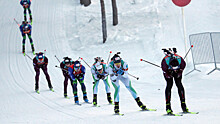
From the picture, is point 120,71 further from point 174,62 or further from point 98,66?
point 174,62

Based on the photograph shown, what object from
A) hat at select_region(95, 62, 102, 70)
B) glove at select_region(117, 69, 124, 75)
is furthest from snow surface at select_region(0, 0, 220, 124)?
hat at select_region(95, 62, 102, 70)

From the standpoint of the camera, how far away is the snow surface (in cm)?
1144

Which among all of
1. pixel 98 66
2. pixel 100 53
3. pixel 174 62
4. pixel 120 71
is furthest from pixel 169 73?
pixel 100 53

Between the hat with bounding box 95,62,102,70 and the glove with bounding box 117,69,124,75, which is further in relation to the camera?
the hat with bounding box 95,62,102,70

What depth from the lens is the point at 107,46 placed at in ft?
68.2

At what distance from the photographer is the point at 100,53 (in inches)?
795

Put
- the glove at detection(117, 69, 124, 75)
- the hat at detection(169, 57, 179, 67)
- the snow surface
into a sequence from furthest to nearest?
the snow surface, the glove at detection(117, 69, 124, 75), the hat at detection(169, 57, 179, 67)

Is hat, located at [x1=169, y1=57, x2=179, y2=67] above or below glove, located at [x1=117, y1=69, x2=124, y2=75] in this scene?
above

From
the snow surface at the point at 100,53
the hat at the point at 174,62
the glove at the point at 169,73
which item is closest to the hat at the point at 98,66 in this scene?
the snow surface at the point at 100,53

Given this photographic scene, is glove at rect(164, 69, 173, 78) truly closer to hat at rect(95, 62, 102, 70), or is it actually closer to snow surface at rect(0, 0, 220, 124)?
snow surface at rect(0, 0, 220, 124)

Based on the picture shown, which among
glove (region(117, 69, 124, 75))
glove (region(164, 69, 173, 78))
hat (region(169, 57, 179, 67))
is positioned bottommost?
glove (region(164, 69, 173, 78))

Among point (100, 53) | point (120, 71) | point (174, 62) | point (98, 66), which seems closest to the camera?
point (174, 62)

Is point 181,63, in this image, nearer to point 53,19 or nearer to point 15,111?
point 15,111

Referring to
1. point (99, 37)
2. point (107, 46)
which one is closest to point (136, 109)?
point (107, 46)
